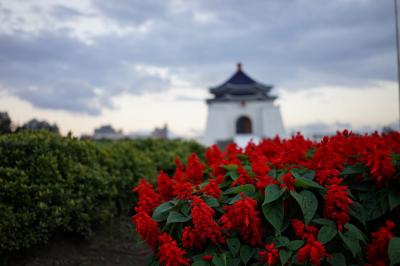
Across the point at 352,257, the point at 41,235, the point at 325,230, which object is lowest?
the point at 41,235

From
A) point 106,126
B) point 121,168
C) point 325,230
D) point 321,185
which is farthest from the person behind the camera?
point 106,126

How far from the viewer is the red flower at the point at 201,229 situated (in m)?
1.74

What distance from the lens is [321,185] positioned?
1962mm

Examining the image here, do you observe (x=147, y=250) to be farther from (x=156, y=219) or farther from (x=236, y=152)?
(x=156, y=219)

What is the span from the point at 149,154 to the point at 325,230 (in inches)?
191

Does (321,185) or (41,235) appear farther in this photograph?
(41,235)

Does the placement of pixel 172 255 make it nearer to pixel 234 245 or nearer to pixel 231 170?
pixel 234 245

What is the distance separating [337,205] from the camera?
1766 mm

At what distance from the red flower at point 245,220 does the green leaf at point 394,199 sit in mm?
608

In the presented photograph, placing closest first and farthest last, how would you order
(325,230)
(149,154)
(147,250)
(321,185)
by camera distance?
(325,230)
(321,185)
(147,250)
(149,154)

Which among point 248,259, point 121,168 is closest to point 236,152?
point 248,259

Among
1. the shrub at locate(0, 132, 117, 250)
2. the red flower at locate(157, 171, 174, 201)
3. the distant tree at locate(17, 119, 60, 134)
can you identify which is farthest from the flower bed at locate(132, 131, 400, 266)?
the distant tree at locate(17, 119, 60, 134)

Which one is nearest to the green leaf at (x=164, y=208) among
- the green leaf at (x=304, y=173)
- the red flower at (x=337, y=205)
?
the green leaf at (x=304, y=173)

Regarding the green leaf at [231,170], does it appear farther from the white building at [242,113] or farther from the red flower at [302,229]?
the white building at [242,113]
